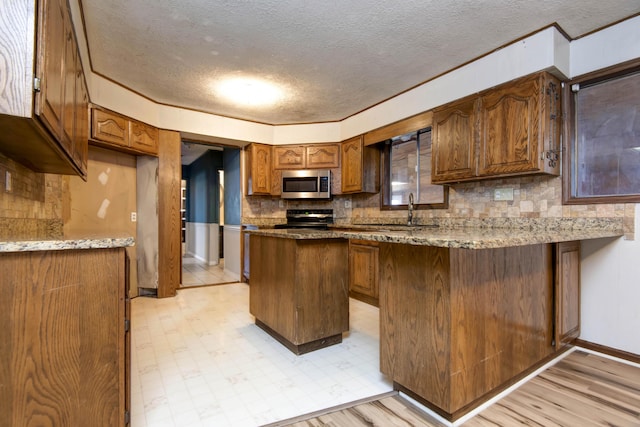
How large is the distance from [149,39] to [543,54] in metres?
3.09

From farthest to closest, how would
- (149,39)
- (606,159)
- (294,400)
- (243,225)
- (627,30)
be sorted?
(243,225) < (149,39) < (606,159) < (627,30) < (294,400)

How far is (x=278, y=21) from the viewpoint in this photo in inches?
87.5

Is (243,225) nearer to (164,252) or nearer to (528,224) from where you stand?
(164,252)

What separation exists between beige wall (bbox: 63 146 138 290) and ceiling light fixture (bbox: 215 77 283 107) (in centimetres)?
154

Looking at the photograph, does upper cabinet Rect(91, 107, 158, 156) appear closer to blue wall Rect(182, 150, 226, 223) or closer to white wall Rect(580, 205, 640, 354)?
blue wall Rect(182, 150, 226, 223)

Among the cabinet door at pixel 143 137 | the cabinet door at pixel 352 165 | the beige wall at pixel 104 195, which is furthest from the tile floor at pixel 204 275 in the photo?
the cabinet door at pixel 352 165

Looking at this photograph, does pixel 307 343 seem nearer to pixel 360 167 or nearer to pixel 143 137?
pixel 360 167

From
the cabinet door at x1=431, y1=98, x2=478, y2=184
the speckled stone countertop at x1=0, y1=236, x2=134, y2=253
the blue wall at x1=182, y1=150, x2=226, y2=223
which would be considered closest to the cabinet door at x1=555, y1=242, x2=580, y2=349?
the cabinet door at x1=431, y1=98, x2=478, y2=184

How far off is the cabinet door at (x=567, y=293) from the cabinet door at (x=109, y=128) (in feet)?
13.6

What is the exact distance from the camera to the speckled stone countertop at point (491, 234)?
1228 mm

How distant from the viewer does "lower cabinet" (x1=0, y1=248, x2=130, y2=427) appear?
1.00m

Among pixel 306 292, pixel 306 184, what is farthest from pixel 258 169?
pixel 306 292

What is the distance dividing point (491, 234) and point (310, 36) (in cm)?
199

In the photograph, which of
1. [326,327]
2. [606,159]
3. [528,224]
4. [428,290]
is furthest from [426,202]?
[428,290]
